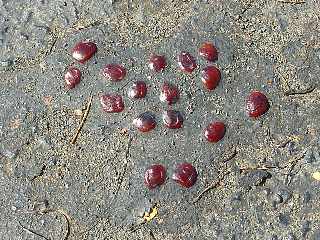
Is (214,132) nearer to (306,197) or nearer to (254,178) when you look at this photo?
(254,178)

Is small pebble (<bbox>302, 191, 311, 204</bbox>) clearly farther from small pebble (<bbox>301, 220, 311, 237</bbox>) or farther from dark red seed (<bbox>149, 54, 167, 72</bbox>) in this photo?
dark red seed (<bbox>149, 54, 167, 72</bbox>)

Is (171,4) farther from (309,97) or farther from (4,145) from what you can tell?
(4,145)

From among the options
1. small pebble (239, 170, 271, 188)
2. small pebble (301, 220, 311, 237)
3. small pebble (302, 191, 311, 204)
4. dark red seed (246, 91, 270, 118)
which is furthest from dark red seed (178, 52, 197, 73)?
small pebble (301, 220, 311, 237)

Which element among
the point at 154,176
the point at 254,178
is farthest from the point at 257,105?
the point at 154,176

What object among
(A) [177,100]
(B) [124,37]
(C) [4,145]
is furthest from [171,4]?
(C) [4,145]

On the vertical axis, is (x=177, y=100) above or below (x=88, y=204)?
above
